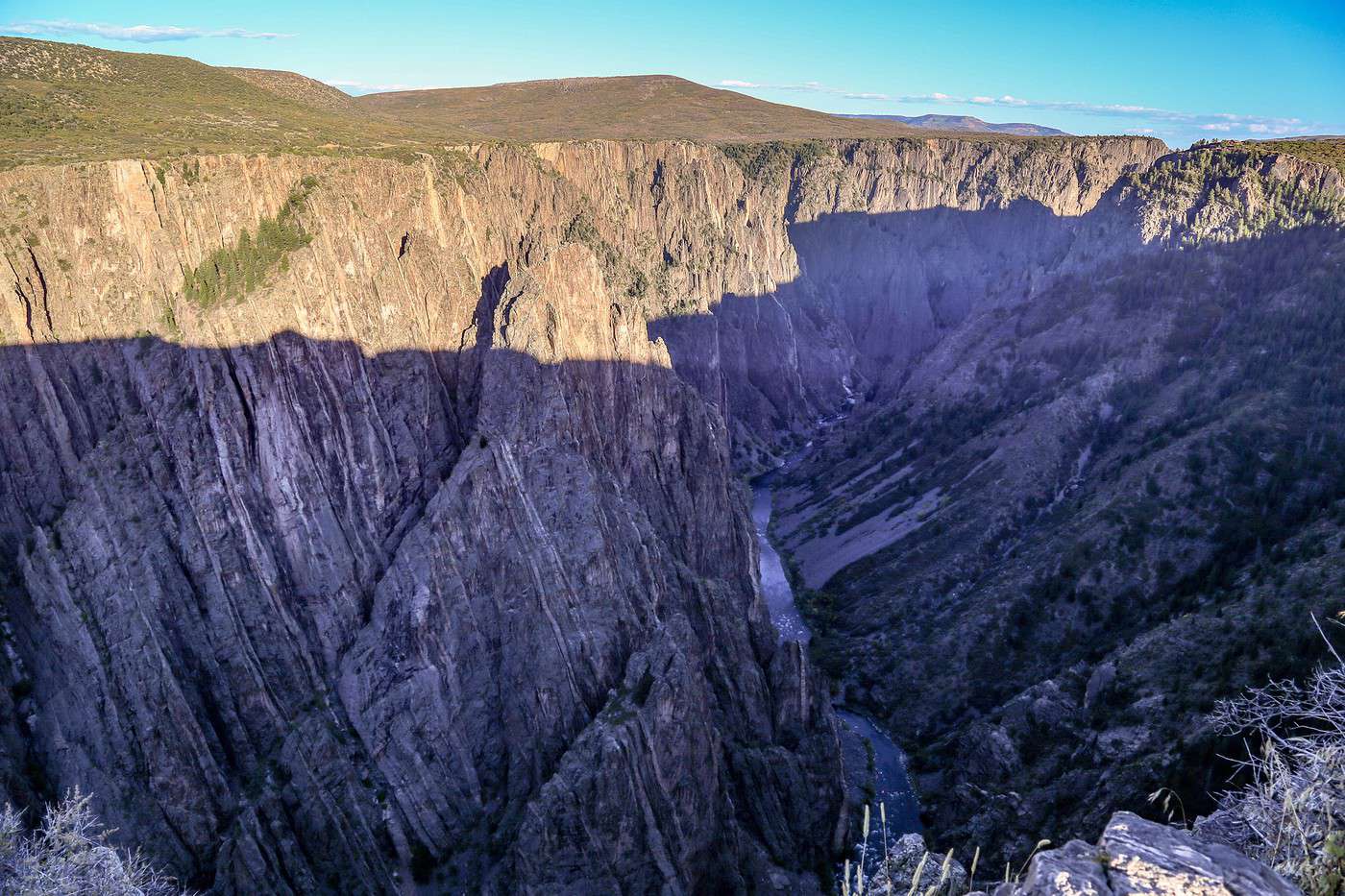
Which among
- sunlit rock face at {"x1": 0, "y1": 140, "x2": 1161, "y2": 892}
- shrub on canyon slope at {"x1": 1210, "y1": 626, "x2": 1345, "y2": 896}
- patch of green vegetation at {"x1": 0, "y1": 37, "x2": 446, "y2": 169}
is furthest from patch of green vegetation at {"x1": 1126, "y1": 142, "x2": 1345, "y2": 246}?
shrub on canyon slope at {"x1": 1210, "y1": 626, "x2": 1345, "y2": 896}

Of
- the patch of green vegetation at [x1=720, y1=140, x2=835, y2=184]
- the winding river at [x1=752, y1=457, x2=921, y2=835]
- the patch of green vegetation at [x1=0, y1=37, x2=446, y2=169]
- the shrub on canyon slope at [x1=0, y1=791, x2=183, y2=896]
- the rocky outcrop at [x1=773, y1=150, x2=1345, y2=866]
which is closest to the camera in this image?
the shrub on canyon slope at [x1=0, y1=791, x2=183, y2=896]

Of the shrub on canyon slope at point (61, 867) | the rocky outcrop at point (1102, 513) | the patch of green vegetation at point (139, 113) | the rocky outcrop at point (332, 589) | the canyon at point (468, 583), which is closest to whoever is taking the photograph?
the shrub on canyon slope at point (61, 867)

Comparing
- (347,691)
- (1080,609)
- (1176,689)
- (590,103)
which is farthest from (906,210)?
(347,691)

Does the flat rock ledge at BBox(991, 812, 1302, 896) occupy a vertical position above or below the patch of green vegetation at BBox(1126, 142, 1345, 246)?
below

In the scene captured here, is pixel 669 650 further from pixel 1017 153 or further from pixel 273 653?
pixel 1017 153

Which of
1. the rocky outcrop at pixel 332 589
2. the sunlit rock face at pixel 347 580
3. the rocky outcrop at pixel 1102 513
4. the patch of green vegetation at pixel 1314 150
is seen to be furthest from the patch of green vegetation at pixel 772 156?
the rocky outcrop at pixel 332 589

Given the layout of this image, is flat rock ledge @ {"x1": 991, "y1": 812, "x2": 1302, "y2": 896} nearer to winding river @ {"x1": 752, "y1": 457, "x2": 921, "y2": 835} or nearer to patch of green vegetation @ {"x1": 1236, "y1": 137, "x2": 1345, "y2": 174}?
winding river @ {"x1": 752, "y1": 457, "x2": 921, "y2": 835}

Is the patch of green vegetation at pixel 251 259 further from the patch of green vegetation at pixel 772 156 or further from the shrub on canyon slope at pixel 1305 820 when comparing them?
the patch of green vegetation at pixel 772 156
